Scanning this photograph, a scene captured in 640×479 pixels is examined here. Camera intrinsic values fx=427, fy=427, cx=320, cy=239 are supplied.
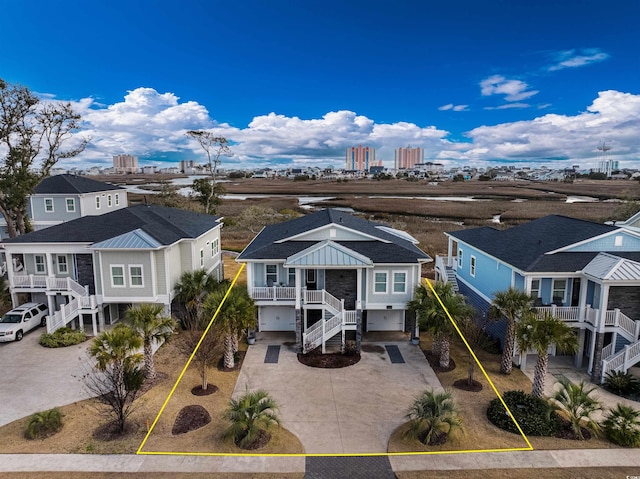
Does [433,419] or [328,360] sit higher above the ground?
[433,419]

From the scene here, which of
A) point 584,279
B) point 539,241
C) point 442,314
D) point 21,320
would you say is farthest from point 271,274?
point 584,279

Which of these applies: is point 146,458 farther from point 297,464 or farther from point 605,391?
point 605,391

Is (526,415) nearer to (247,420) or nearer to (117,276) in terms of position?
(247,420)

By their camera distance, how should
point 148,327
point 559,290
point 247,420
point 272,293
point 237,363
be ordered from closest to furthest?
1. point 247,420
2. point 148,327
3. point 237,363
4. point 559,290
5. point 272,293

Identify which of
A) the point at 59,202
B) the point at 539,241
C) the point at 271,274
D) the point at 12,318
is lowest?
the point at 12,318

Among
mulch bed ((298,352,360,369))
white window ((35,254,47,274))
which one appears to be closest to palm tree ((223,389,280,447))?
mulch bed ((298,352,360,369))

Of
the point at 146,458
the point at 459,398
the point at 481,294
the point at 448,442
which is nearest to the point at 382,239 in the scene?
the point at 481,294

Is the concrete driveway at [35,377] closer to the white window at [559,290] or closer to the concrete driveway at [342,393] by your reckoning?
the concrete driveway at [342,393]

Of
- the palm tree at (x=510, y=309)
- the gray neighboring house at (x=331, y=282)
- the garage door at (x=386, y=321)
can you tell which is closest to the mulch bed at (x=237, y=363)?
the gray neighboring house at (x=331, y=282)
